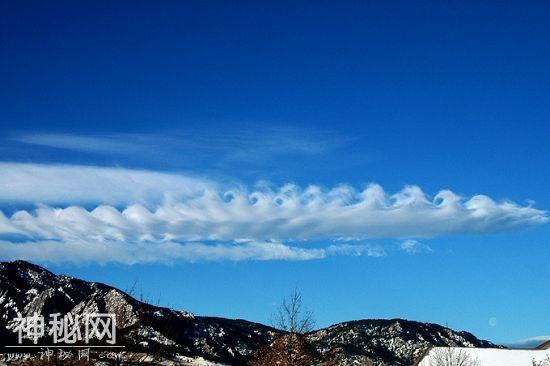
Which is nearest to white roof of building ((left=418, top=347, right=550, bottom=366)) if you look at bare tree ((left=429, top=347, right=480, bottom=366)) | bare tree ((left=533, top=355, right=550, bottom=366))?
bare tree ((left=429, top=347, right=480, bottom=366))

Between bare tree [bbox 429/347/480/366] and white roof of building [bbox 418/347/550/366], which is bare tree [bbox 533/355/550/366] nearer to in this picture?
white roof of building [bbox 418/347/550/366]

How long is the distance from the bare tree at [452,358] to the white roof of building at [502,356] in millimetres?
132

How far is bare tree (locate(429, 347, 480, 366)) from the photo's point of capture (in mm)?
84750

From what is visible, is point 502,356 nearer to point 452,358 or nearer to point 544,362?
point 452,358

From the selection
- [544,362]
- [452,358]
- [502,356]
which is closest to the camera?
[544,362]

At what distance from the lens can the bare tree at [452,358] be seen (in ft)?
278

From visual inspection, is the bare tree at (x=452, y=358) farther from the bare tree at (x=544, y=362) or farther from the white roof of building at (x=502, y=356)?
the bare tree at (x=544, y=362)

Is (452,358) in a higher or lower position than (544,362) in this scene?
higher

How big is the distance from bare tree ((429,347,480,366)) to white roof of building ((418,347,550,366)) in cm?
13

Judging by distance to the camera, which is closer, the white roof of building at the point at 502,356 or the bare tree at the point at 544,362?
the bare tree at the point at 544,362

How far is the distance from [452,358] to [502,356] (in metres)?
6.22

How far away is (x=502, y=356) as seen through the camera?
86125 mm

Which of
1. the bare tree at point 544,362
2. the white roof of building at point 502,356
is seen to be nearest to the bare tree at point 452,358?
the white roof of building at point 502,356

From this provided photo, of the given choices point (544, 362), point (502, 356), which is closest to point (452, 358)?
point (502, 356)
